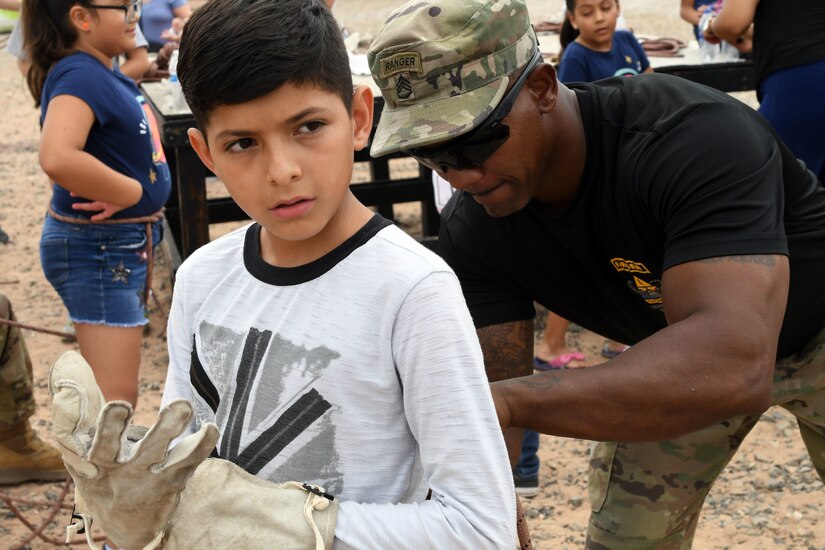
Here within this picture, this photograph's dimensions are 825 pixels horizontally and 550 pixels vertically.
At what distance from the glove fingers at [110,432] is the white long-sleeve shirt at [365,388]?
0.24 meters

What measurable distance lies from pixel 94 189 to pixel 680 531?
7.13 feet

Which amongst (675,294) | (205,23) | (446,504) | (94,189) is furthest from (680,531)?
(94,189)

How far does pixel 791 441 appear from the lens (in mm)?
4402

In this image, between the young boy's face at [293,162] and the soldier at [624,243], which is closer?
the young boy's face at [293,162]

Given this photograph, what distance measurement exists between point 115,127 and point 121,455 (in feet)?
7.79

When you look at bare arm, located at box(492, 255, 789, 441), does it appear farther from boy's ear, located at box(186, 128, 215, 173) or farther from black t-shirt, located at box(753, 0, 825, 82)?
black t-shirt, located at box(753, 0, 825, 82)

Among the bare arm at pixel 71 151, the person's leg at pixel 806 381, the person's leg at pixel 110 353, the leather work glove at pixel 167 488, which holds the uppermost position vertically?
the leather work glove at pixel 167 488

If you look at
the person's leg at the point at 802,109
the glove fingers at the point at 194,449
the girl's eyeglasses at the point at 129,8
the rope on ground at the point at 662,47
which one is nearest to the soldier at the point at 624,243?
the glove fingers at the point at 194,449

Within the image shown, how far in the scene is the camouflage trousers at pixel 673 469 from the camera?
2557 millimetres

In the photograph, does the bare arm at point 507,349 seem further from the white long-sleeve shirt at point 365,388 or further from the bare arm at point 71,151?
the bare arm at point 71,151

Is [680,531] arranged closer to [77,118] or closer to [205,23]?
[205,23]

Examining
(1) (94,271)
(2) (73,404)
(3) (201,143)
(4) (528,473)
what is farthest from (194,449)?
(4) (528,473)

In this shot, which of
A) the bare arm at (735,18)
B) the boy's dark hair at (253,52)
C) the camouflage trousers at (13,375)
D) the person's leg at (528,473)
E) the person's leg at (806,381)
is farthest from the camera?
the bare arm at (735,18)

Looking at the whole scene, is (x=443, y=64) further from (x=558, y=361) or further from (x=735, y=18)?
(x=558, y=361)
